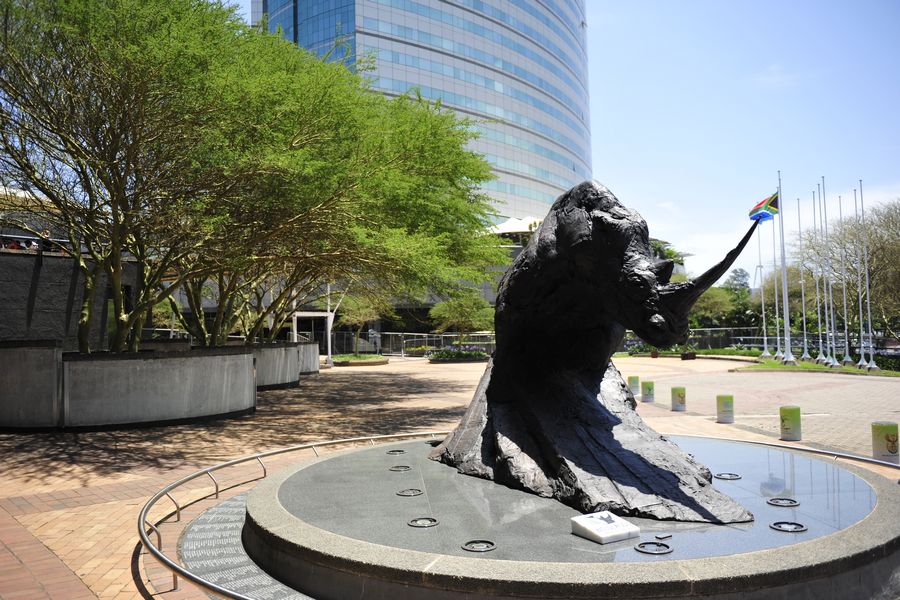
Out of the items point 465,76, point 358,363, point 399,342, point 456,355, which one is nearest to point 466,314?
point 456,355

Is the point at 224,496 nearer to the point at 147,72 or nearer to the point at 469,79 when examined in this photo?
the point at 147,72

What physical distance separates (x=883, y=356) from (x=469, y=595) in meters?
35.0

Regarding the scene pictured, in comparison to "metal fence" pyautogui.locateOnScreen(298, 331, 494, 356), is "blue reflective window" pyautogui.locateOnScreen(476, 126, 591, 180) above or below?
above

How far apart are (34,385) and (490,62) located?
61.9 m

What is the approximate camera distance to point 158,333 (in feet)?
123

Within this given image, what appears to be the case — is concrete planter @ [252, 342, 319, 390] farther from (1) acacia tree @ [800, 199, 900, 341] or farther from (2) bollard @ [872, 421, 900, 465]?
(1) acacia tree @ [800, 199, 900, 341]

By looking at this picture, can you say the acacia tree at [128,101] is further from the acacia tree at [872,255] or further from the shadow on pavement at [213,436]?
the acacia tree at [872,255]

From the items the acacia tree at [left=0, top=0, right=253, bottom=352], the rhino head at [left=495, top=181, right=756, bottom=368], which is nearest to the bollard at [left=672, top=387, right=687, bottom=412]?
the rhino head at [left=495, top=181, right=756, bottom=368]

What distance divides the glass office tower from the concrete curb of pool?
52.0m

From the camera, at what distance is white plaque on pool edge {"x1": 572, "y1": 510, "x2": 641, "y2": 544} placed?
14.8 ft

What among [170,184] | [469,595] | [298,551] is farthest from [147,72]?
[469,595]

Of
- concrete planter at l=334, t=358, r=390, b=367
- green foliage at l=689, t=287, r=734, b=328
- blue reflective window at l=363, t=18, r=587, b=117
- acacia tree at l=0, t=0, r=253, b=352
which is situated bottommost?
concrete planter at l=334, t=358, r=390, b=367

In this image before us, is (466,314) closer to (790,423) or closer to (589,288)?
(790,423)

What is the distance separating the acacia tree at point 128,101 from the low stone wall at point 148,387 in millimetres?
1828
